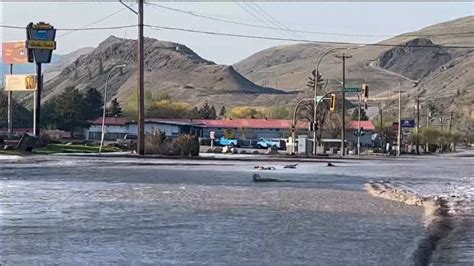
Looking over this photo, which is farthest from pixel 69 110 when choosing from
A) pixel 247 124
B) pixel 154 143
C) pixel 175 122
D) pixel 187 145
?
pixel 187 145

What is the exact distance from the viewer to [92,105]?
143 meters

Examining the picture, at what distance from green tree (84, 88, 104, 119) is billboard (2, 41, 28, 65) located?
27.0 m

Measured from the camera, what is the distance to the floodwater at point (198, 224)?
13.6 metres

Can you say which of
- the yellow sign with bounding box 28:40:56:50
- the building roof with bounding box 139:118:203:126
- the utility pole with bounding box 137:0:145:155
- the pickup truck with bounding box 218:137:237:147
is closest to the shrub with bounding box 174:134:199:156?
the utility pole with bounding box 137:0:145:155

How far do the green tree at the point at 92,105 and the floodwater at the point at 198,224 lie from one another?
108545 mm

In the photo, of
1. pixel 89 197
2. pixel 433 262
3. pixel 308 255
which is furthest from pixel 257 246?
pixel 89 197

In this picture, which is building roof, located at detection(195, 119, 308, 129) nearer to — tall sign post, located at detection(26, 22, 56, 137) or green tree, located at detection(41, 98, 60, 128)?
green tree, located at detection(41, 98, 60, 128)

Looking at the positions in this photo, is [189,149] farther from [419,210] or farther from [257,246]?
[257,246]

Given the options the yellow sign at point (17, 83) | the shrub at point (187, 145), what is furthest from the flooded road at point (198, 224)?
the yellow sign at point (17, 83)

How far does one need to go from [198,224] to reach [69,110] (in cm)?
11812

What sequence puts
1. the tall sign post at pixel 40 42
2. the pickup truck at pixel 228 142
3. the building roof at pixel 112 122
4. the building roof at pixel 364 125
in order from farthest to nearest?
the building roof at pixel 364 125, the building roof at pixel 112 122, the pickup truck at pixel 228 142, the tall sign post at pixel 40 42

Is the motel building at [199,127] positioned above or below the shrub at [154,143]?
above

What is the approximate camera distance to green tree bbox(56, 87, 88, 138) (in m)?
133

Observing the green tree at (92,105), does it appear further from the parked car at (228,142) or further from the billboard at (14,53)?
the billboard at (14,53)
